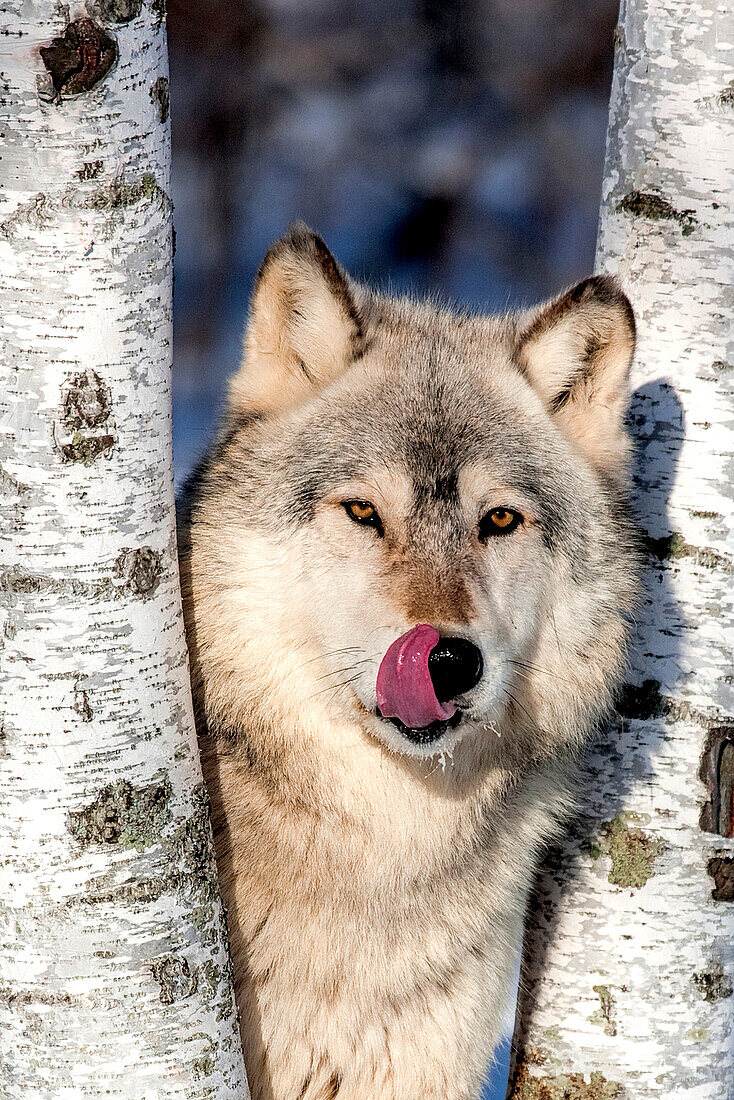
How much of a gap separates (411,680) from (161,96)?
37.8 inches

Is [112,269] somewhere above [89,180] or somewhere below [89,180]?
below

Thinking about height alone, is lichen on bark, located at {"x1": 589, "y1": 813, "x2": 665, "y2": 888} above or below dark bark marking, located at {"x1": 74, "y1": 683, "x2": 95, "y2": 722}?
below

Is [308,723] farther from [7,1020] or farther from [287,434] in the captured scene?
[7,1020]

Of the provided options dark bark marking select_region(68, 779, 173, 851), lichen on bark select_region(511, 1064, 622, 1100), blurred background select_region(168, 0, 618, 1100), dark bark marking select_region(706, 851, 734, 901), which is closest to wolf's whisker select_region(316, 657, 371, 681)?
dark bark marking select_region(68, 779, 173, 851)

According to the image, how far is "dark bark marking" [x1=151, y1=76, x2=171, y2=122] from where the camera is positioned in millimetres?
1551

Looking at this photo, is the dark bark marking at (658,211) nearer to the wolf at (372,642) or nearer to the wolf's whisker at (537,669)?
the wolf at (372,642)

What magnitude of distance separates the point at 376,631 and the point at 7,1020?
83 cm

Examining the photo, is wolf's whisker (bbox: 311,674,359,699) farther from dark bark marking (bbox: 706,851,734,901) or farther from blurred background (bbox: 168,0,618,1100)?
blurred background (bbox: 168,0,618,1100)

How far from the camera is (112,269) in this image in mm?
1541

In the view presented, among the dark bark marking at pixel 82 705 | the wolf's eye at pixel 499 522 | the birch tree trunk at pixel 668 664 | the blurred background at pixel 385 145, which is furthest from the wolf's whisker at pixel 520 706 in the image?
the blurred background at pixel 385 145

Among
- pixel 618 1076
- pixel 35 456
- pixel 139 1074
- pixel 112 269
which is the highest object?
pixel 112 269

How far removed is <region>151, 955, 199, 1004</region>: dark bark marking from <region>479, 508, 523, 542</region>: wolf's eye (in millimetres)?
926

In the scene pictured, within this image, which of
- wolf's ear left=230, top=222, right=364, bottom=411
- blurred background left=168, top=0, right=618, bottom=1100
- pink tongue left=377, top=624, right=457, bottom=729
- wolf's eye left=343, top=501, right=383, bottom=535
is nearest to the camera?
pink tongue left=377, top=624, right=457, bottom=729

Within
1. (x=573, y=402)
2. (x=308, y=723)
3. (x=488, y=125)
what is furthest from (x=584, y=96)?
(x=308, y=723)
